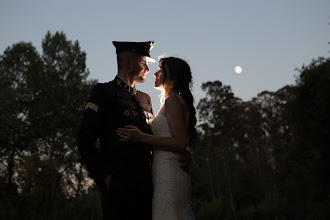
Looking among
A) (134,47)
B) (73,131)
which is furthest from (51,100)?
(134,47)

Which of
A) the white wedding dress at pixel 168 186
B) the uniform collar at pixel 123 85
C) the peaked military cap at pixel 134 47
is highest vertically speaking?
the peaked military cap at pixel 134 47

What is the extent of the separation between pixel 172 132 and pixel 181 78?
2.25 feet

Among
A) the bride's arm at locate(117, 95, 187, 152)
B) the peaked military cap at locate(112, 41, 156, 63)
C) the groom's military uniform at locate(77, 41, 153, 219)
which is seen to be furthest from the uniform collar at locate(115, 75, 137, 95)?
the bride's arm at locate(117, 95, 187, 152)

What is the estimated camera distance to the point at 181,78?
15.5 feet

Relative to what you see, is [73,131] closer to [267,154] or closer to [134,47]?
[267,154]

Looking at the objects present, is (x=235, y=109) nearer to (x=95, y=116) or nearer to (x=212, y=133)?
(x=212, y=133)

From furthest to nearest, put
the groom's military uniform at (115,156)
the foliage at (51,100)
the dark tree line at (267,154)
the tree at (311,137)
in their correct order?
the foliage at (51,100) < the tree at (311,137) < the dark tree line at (267,154) < the groom's military uniform at (115,156)

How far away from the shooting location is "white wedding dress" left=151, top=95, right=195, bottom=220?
4.21 metres

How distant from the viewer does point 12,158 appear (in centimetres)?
3262

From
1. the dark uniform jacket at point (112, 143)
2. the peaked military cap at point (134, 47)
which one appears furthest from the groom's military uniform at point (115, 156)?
the peaked military cap at point (134, 47)

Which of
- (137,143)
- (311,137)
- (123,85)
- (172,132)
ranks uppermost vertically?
(311,137)

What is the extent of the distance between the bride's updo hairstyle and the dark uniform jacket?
0.54 meters

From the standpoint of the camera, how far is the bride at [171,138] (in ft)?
13.9

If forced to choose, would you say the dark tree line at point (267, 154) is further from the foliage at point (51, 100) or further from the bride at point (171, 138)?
the foliage at point (51, 100)
